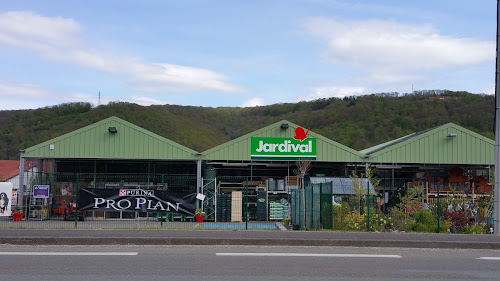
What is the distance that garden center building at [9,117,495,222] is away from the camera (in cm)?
2891

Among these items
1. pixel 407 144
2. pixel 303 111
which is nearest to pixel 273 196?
pixel 407 144

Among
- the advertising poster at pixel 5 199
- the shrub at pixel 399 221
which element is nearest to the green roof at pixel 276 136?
the shrub at pixel 399 221

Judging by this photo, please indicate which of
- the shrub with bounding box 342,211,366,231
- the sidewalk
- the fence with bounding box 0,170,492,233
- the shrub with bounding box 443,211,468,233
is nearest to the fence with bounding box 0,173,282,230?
the fence with bounding box 0,170,492,233

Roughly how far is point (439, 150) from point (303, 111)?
7716 cm

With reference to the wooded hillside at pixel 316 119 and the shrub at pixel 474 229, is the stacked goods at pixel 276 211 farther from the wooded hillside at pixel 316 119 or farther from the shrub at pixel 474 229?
the wooded hillside at pixel 316 119

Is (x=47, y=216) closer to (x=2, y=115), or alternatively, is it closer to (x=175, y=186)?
(x=175, y=186)

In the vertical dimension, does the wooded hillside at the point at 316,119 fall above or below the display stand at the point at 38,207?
above

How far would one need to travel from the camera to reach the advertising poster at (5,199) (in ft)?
→ 94.6

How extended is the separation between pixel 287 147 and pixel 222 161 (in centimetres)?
450

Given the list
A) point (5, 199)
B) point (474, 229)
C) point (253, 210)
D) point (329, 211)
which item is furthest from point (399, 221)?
point (5, 199)

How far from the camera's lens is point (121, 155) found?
29.2 metres

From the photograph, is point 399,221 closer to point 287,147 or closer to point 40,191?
point 287,147

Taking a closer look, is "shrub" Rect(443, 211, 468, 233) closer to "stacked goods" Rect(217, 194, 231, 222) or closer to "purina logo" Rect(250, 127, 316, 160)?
"purina logo" Rect(250, 127, 316, 160)

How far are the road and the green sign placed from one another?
15615 millimetres
